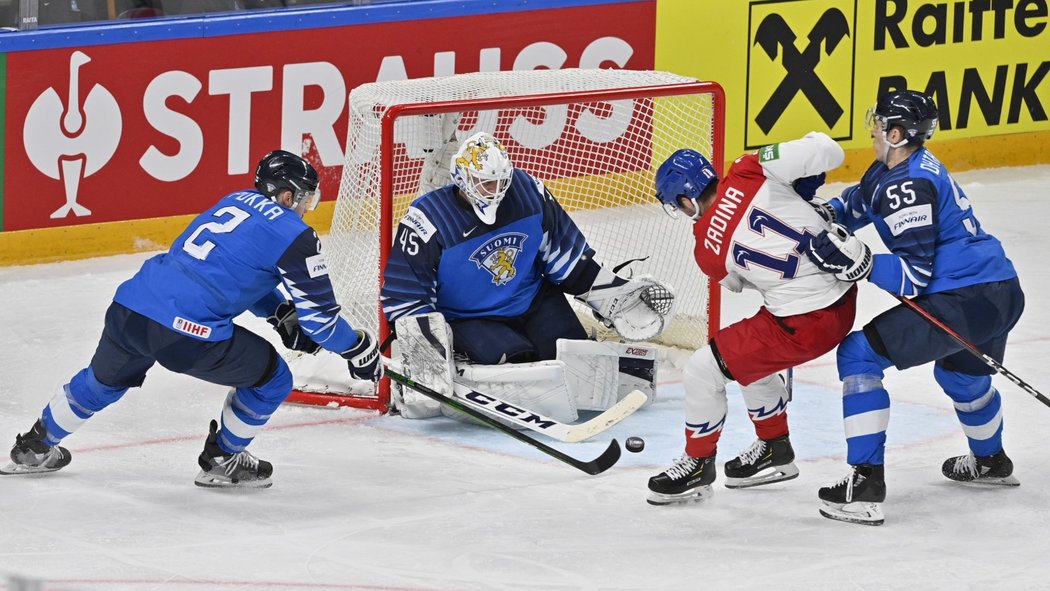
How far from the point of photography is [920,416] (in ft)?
17.3

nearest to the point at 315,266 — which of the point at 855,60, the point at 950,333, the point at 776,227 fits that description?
the point at 776,227

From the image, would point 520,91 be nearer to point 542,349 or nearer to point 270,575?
point 542,349

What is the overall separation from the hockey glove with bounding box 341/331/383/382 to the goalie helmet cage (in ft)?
2.32

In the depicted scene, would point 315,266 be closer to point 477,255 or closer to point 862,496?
point 477,255

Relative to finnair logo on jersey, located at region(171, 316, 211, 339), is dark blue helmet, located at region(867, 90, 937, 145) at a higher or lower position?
higher

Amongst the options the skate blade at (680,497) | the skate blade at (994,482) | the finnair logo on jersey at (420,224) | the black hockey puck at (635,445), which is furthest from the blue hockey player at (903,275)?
the finnair logo on jersey at (420,224)

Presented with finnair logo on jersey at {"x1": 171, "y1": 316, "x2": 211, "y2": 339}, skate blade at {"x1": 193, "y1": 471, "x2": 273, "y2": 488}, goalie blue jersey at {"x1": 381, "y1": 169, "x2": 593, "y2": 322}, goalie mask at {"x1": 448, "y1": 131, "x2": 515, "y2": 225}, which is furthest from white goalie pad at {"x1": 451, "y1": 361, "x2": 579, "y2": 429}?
finnair logo on jersey at {"x1": 171, "y1": 316, "x2": 211, "y2": 339}

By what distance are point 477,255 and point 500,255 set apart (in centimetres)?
8

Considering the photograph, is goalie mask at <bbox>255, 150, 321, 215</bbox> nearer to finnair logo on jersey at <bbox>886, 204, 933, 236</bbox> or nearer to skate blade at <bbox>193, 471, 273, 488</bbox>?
skate blade at <bbox>193, 471, 273, 488</bbox>

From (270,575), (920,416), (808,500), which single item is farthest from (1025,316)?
(270,575)

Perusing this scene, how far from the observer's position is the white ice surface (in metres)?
4.00

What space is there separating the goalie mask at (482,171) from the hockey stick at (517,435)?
55 cm

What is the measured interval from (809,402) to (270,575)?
210 centimetres

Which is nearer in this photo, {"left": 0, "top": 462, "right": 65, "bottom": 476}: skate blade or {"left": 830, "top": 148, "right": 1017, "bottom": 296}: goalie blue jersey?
{"left": 830, "top": 148, "right": 1017, "bottom": 296}: goalie blue jersey
